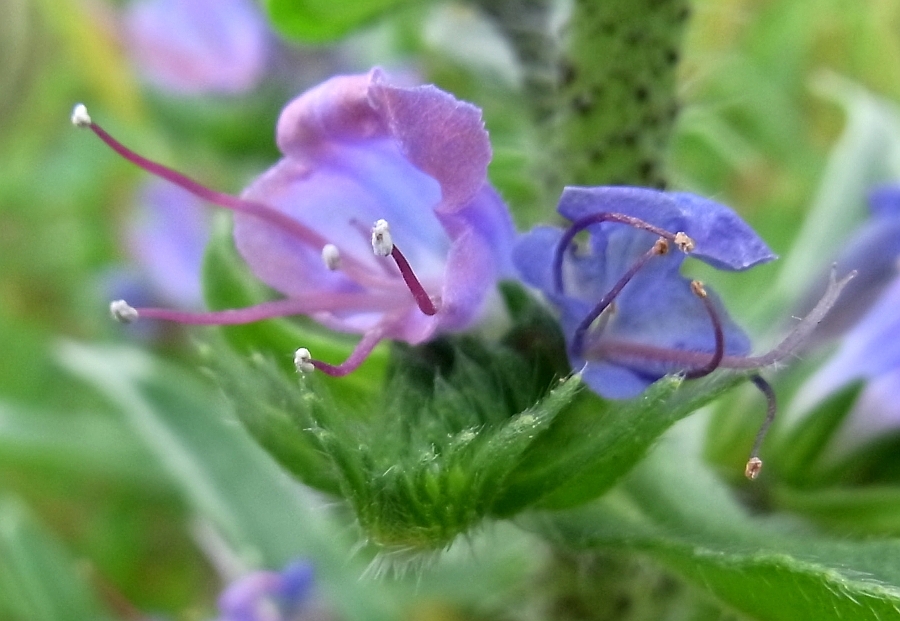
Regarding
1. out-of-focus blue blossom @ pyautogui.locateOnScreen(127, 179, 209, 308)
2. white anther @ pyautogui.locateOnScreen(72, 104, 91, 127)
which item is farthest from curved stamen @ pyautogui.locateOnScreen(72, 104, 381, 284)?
out-of-focus blue blossom @ pyautogui.locateOnScreen(127, 179, 209, 308)

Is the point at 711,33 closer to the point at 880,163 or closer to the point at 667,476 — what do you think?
the point at 880,163

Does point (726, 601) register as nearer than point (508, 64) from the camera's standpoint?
Yes

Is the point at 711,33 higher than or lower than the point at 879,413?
higher

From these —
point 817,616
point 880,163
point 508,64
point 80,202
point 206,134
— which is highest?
point 80,202

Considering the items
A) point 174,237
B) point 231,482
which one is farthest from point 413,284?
point 174,237

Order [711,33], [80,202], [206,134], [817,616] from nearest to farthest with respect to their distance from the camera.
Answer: [817,616]
[711,33]
[206,134]
[80,202]

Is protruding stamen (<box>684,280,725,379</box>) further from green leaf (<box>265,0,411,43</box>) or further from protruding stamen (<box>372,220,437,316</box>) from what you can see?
green leaf (<box>265,0,411,43</box>)

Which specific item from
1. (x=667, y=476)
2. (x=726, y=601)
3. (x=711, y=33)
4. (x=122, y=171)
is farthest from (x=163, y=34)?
(x=726, y=601)
